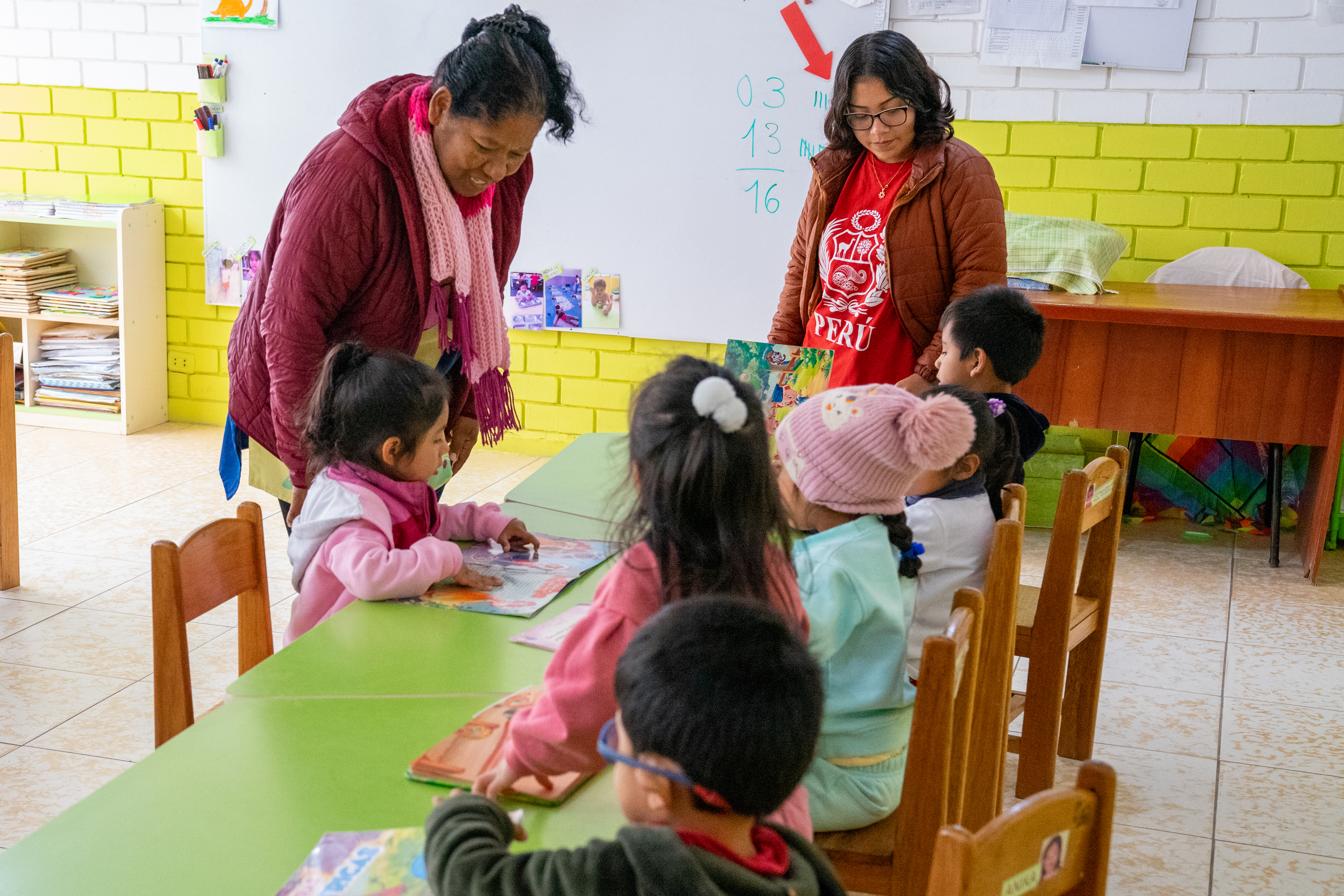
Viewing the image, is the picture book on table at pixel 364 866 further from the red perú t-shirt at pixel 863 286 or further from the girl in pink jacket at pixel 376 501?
the red perú t-shirt at pixel 863 286

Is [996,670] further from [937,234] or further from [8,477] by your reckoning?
[8,477]

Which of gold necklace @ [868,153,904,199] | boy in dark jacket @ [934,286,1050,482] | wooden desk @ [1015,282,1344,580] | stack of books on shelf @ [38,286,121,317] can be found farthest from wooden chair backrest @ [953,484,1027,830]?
stack of books on shelf @ [38,286,121,317]

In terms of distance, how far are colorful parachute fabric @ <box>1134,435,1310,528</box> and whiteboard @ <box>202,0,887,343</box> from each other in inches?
56.7

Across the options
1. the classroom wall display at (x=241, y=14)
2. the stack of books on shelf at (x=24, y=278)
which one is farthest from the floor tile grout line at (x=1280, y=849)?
the stack of books on shelf at (x=24, y=278)

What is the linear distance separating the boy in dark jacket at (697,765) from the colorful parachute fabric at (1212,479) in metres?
3.46

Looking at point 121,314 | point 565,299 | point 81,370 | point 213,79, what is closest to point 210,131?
point 213,79

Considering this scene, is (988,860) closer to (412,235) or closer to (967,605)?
(967,605)

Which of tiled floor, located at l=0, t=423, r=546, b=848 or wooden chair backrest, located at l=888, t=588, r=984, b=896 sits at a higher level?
wooden chair backrest, located at l=888, t=588, r=984, b=896

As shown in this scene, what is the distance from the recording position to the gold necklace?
2.52 meters

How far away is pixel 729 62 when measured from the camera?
3963mm

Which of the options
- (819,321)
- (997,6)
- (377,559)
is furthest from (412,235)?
(997,6)

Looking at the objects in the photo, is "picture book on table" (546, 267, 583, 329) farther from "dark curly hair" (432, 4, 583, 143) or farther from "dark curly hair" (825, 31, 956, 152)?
"dark curly hair" (432, 4, 583, 143)

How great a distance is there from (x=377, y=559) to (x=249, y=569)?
0.67 ft

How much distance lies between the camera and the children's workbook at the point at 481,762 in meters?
1.18
